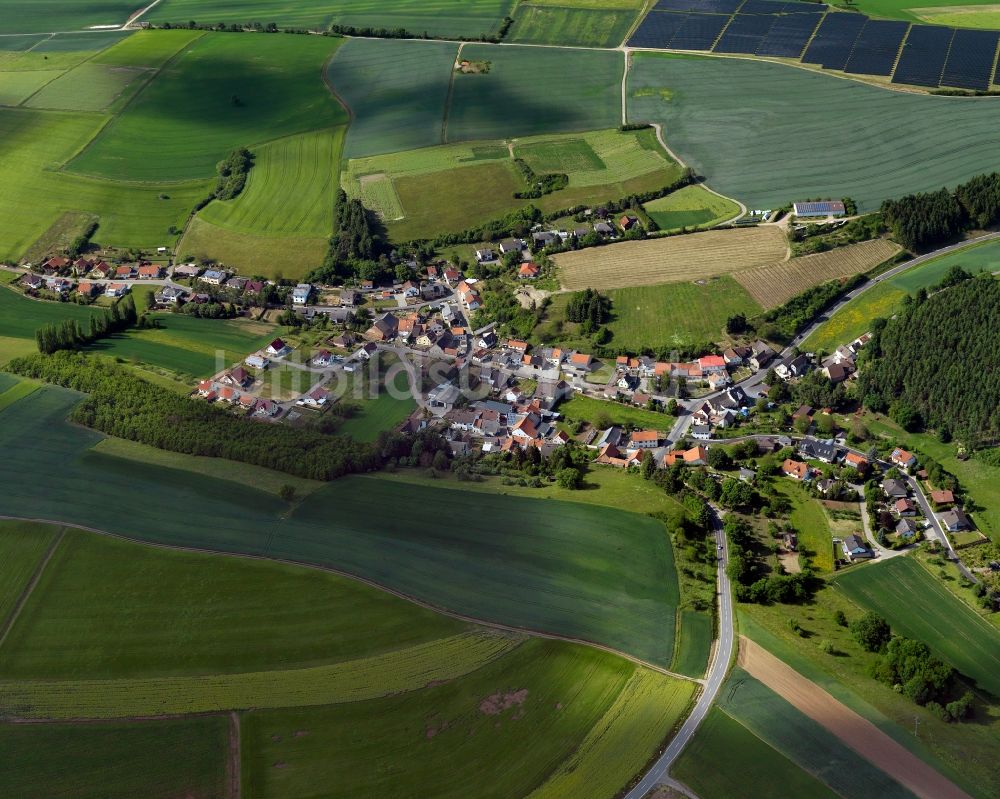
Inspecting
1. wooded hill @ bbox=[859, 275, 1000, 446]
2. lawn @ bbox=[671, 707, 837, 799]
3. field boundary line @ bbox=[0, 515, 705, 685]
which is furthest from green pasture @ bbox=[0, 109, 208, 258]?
lawn @ bbox=[671, 707, 837, 799]

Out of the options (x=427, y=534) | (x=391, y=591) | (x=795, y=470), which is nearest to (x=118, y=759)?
(x=391, y=591)

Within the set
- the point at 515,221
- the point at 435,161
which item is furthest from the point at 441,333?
the point at 435,161

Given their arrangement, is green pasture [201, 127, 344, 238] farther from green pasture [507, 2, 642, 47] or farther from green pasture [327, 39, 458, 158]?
green pasture [507, 2, 642, 47]

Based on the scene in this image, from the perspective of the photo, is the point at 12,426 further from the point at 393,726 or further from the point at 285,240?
the point at 393,726

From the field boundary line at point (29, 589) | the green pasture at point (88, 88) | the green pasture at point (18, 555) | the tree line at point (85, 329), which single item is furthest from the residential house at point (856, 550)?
the green pasture at point (88, 88)

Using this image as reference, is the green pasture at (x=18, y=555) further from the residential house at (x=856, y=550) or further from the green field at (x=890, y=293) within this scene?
the green field at (x=890, y=293)

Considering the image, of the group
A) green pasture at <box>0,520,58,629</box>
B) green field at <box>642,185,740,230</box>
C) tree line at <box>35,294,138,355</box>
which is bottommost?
green pasture at <box>0,520,58,629</box>

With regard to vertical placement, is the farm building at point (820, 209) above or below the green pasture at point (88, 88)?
below
